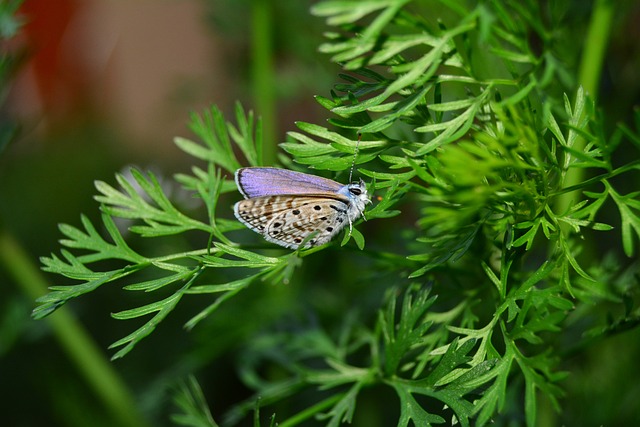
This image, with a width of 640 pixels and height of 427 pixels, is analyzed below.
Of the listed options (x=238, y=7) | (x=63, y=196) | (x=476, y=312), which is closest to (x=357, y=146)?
(x=476, y=312)

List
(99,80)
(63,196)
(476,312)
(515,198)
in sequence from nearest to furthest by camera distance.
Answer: (515,198) < (476,312) < (63,196) < (99,80)

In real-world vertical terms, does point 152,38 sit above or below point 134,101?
above

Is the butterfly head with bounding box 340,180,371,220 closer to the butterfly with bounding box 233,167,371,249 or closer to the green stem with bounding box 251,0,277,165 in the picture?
the butterfly with bounding box 233,167,371,249

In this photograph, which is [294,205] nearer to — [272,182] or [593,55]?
[272,182]

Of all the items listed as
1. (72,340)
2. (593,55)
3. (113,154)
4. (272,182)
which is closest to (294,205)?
(272,182)

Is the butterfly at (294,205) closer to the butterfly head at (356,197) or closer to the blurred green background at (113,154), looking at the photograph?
the butterfly head at (356,197)

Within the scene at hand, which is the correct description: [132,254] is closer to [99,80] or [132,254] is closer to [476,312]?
[476,312]
